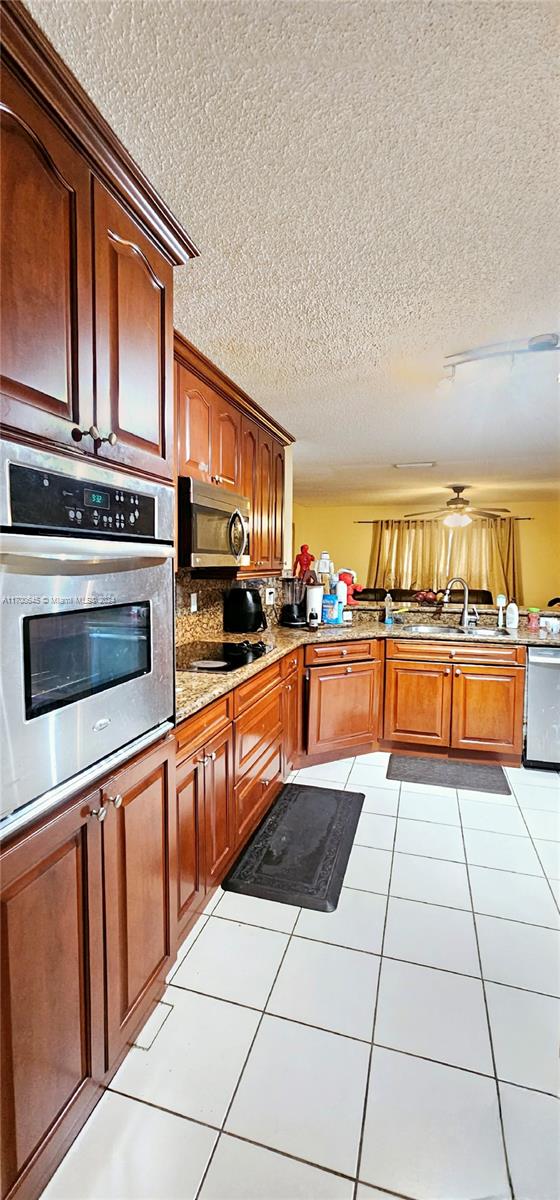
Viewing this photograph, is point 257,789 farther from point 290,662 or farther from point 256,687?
point 290,662

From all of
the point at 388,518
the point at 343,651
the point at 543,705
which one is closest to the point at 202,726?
the point at 343,651

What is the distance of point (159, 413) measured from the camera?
145cm

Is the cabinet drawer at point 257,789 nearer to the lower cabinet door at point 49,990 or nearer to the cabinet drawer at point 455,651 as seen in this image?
the lower cabinet door at point 49,990

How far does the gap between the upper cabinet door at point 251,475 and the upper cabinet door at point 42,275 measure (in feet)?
6.07

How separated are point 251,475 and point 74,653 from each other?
7.15 feet

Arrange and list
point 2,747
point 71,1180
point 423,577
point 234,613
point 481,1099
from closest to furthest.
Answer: point 2,747
point 71,1180
point 481,1099
point 234,613
point 423,577

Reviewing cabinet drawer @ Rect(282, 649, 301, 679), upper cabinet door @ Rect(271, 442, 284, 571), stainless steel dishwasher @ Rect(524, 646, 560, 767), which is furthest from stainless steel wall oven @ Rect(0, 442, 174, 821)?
stainless steel dishwasher @ Rect(524, 646, 560, 767)

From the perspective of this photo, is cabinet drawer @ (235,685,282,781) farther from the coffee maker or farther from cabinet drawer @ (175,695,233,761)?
the coffee maker

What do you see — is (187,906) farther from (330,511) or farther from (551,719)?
(330,511)

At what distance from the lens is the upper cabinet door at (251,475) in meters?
2.96

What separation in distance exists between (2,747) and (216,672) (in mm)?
1327

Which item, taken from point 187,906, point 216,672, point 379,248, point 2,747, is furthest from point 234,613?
point 2,747

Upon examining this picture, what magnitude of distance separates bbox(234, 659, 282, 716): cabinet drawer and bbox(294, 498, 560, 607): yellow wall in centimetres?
626

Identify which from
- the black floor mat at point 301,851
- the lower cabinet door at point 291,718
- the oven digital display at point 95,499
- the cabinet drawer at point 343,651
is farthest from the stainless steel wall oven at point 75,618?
the cabinet drawer at point 343,651
